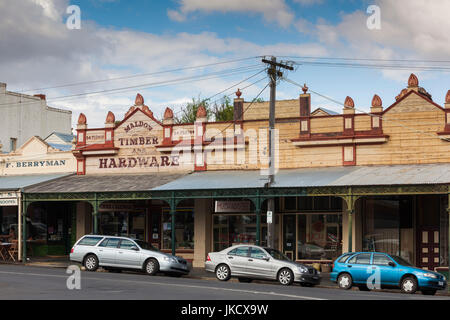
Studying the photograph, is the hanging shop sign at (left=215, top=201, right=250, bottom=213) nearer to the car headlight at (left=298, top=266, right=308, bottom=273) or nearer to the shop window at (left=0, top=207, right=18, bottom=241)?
the car headlight at (left=298, top=266, right=308, bottom=273)

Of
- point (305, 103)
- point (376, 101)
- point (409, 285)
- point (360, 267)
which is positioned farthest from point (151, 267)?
point (305, 103)

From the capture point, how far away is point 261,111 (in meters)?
37.5

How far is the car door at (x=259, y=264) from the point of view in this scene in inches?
950

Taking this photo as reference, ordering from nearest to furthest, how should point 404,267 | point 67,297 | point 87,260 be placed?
point 67,297 → point 404,267 → point 87,260

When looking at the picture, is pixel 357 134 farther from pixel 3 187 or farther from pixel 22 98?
pixel 22 98

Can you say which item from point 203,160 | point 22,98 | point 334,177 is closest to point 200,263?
point 203,160

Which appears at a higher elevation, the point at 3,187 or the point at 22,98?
the point at 22,98

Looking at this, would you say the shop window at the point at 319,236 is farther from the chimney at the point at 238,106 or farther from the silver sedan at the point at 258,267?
the chimney at the point at 238,106

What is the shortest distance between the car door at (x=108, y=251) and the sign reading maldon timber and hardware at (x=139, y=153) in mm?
7189

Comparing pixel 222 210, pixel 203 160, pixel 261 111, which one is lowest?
pixel 222 210

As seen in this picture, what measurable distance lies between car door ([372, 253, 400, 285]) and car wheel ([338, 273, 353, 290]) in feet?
2.94

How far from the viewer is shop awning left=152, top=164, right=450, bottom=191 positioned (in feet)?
84.6
